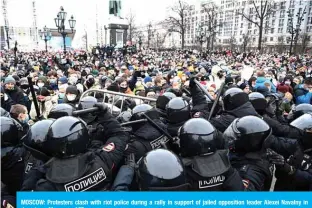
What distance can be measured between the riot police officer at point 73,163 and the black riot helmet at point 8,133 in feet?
2.20

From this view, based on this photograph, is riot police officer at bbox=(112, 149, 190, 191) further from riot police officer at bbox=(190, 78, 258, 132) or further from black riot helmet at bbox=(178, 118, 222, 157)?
riot police officer at bbox=(190, 78, 258, 132)

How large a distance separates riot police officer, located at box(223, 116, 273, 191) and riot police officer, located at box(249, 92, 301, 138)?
2.27ft

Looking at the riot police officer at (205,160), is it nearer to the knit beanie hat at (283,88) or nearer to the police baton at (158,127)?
the police baton at (158,127)

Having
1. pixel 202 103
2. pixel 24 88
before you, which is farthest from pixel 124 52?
pixel 202 103

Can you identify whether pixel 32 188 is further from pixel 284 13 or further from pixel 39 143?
pixel 284 13

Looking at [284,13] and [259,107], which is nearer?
[259,107]

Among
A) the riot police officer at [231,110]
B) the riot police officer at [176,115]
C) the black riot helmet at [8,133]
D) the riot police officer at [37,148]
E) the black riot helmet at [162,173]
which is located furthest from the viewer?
the riot police officer at [231,110]

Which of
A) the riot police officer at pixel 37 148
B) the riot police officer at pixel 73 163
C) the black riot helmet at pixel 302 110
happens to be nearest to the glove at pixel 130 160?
the riot police officer at pixel 73 163

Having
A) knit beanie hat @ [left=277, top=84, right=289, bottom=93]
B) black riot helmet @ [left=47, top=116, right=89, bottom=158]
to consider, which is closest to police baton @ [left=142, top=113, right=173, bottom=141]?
black riot helmet @ [left=47, top=116, right=89, bottom=158]

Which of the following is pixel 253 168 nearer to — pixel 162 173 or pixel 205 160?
pixel 205 160

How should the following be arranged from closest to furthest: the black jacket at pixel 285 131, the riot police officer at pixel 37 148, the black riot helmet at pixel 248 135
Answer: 1. the riot police officer at pixel 37 148
2. the black riot helmet at pixel 248 135
3. the black jacket at pixel 285 131

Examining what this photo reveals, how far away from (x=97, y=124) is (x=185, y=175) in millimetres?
1287

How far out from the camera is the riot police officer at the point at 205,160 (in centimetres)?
196

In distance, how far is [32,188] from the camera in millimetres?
2172
